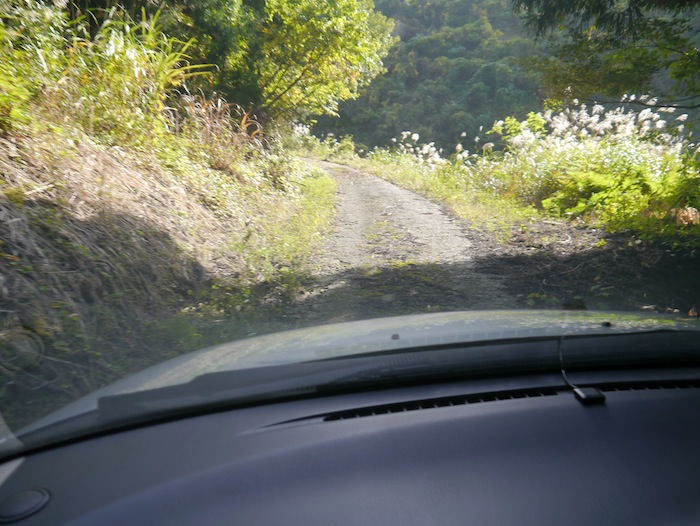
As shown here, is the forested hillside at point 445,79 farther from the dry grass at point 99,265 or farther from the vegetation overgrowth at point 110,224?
the dry grass at point 99,265

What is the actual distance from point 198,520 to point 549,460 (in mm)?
1154

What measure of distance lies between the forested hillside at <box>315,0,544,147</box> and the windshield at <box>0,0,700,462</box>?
31.3 ft

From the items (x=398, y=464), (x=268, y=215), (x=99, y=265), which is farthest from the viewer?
(x=268, y=215)

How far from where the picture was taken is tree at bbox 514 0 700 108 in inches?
276

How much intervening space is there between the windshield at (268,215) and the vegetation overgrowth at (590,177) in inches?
2.1

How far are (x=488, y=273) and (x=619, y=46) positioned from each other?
3338mm

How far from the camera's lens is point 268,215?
33.9ft

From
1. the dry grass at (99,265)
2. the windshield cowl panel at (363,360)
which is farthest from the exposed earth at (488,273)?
the windshield cowl panel at (363,360)

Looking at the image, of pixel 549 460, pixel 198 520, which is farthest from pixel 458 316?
Answer: pixel 198 520

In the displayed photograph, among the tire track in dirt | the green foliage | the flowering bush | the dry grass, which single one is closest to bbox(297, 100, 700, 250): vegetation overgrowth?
the flowering bush

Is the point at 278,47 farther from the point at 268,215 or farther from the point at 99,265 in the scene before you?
the point at 99,265

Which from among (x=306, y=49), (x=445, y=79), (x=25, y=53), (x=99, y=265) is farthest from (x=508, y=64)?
(x=99, y=265)

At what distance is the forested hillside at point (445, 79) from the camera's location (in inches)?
973

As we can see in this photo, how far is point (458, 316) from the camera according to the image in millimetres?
3613
